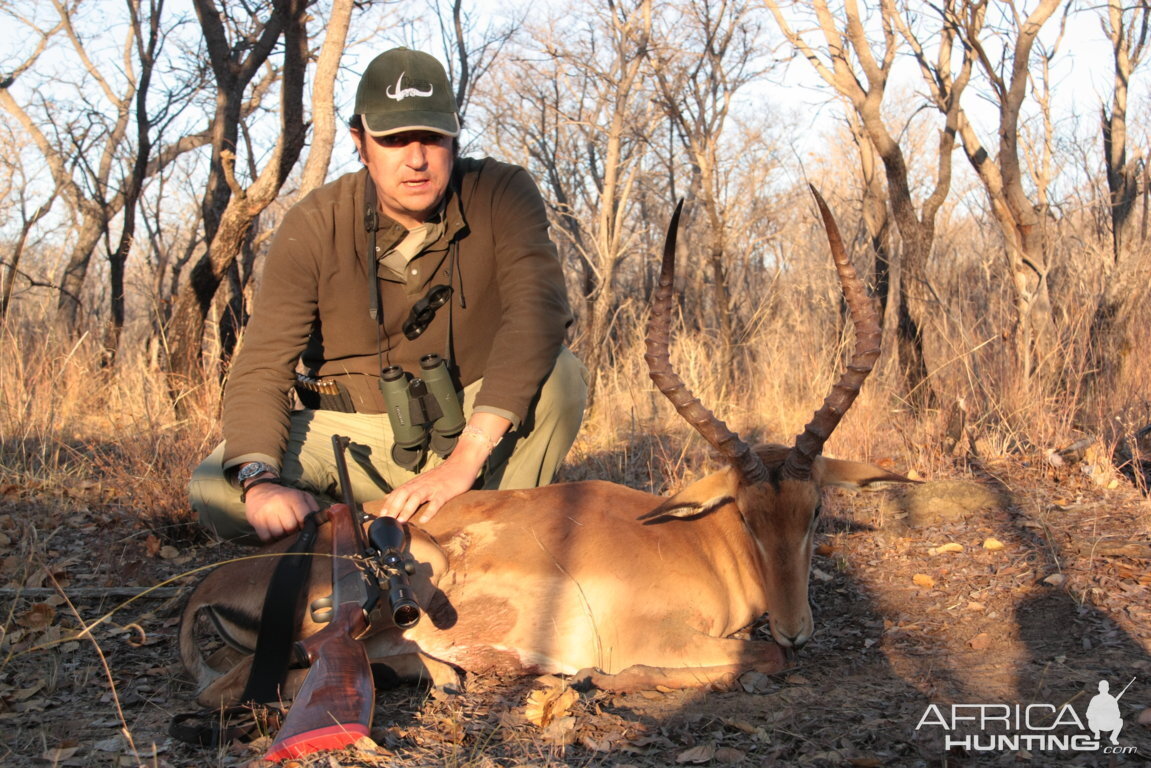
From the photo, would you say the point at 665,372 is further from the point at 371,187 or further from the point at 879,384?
the point at 879,384

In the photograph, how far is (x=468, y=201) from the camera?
4746mm

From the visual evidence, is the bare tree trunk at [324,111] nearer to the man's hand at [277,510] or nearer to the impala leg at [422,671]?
the man's hand at [277,510]

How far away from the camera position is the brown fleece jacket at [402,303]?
4391mm

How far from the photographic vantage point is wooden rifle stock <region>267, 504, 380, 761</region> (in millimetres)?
2756

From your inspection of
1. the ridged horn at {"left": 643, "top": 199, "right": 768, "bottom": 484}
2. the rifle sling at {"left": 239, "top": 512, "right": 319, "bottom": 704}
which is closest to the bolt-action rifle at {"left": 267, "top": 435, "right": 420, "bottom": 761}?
the rifle sling at {"left": 239, "top": 512, "right": 319, "bottom": 704}

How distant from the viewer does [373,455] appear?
4.89 metres

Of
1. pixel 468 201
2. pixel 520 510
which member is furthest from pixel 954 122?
pixel 520 510

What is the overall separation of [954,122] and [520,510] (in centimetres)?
687

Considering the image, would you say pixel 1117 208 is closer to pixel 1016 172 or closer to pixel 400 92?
pixel 1016 172

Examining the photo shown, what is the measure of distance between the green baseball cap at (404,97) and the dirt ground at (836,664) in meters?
2.30

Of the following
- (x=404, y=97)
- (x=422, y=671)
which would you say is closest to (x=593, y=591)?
(x=422, y=671)

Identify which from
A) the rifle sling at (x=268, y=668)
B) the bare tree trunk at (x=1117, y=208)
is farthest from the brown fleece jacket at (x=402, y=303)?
the bare tree trunk at (x=1117, y=208)

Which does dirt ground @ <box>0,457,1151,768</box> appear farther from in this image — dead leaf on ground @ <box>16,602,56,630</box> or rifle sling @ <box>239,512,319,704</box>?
rifle sling @ <box>239,512,319,704</box>

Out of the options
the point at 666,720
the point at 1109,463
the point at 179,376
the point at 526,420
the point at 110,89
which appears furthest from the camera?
the point at 110,89
